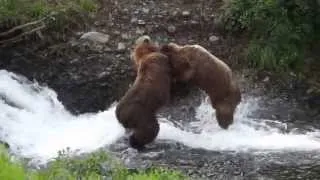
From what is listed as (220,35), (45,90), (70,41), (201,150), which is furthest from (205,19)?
(201,150)

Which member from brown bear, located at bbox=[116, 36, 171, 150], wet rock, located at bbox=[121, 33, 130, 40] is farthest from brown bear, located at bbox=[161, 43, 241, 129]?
wet rock, located at bbox=[121, 33, 130, 40]

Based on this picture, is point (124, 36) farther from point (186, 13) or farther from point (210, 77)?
point (210, 77)

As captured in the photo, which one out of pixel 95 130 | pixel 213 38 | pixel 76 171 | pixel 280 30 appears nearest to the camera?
pixel 76 171

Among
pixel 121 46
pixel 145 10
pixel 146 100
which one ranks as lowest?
pixel 146 100

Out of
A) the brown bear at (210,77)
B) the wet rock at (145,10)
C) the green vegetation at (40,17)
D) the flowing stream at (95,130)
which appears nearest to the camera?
the flowing stream at (95,130)

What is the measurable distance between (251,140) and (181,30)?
289 cm

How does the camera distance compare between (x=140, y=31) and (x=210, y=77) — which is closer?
(x=210, y=77)

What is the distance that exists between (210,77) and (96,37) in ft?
8.90

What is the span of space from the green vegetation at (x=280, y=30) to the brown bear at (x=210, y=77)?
174cm

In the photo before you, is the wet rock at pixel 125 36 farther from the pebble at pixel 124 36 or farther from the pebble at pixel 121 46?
the pebble at pixel 121 46

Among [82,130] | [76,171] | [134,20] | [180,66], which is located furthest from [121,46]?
[76,171]

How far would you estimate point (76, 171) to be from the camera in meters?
5.22

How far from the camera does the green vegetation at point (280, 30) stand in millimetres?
10500

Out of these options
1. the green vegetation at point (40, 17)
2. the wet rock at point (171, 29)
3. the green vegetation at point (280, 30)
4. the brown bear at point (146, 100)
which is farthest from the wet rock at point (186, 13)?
the brown bear at point (146, 100)
